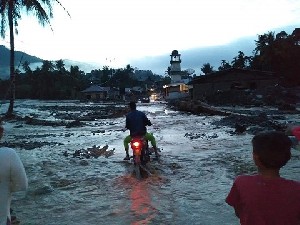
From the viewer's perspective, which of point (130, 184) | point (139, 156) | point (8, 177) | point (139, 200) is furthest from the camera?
point (139, 156)

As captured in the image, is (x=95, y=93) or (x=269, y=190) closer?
(x=269, y=190)

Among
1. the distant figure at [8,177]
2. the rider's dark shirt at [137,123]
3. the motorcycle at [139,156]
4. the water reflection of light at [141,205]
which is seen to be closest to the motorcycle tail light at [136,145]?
the motorcycle at [139,156]

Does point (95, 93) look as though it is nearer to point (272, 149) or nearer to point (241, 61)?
point (241, 61)

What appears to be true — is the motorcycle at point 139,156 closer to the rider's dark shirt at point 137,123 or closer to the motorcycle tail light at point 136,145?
the motorcycle tail light at point 136,145

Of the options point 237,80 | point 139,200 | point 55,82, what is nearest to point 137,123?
point 139,200

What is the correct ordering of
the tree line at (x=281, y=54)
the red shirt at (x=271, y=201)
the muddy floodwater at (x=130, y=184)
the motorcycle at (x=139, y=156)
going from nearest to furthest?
1. the red shirt at (x=271, y=201)
2. the muddy floodwater at (x=130, y=184)
3. the motorcycle at (x=139, y=156)
4. the tree line at (x=281, y=54)

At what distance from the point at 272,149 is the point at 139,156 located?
20.9 feet

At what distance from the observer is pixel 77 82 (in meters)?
94.2

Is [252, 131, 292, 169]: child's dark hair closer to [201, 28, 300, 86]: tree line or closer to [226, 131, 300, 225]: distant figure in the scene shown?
[226, 131, 300, 225]: distant figure

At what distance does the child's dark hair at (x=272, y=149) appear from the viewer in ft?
8.03

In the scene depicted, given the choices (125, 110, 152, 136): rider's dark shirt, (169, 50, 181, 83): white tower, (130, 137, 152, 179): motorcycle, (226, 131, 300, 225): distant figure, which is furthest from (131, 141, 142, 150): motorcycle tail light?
(169, 50, 181, 83): white tower

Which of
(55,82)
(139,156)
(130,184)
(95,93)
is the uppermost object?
(55,82)

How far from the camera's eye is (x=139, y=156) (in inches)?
342

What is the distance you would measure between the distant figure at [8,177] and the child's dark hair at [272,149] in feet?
6.22
